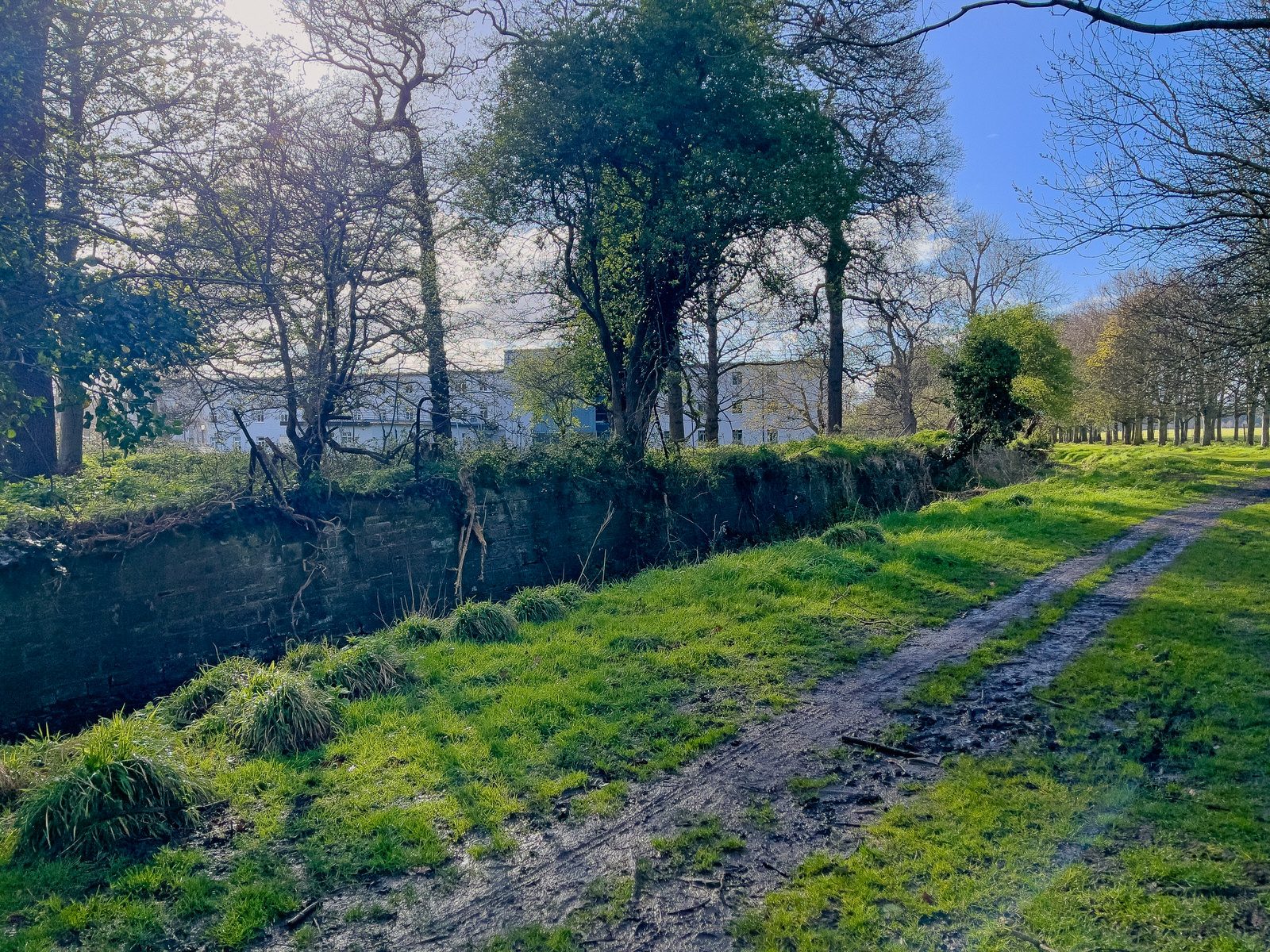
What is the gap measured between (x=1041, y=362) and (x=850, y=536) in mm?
20106

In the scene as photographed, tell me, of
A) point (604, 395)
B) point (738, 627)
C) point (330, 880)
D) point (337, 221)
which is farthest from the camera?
point (604, 395)

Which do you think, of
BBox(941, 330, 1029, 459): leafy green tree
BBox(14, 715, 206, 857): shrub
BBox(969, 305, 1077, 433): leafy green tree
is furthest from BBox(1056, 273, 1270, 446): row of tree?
BBox(14, 715, 206, 857): shrub

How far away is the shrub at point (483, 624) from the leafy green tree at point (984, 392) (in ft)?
51.6

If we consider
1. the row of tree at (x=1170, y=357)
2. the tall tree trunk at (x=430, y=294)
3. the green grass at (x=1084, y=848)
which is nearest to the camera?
the green grass at (x=1084, y=848)

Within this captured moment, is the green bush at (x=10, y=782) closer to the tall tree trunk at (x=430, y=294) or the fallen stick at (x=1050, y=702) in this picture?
the fallen stick at (x=1050, y=702)

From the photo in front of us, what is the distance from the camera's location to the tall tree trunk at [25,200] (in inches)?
186

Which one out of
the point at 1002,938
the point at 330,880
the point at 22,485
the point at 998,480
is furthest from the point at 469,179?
the point at 998,480

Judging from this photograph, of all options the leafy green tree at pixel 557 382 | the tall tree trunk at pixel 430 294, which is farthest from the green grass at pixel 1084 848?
the leafy green tree at pixel 557 382

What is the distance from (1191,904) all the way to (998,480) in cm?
1858

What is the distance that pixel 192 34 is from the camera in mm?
6859

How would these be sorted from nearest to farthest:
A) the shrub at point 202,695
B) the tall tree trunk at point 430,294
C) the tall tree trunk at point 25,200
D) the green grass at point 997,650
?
the tall tree trunk at point 25,200 < the green grass at point 997,650 < the shrub at point 202,695 < the tall tree trunk at point 430,294

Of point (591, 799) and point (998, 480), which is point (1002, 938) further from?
point (998, 480)

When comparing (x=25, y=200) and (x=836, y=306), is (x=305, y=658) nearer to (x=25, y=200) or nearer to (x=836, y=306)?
(x=25, y=200)

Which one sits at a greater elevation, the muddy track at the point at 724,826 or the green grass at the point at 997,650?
the green grass at the point at 997,650
